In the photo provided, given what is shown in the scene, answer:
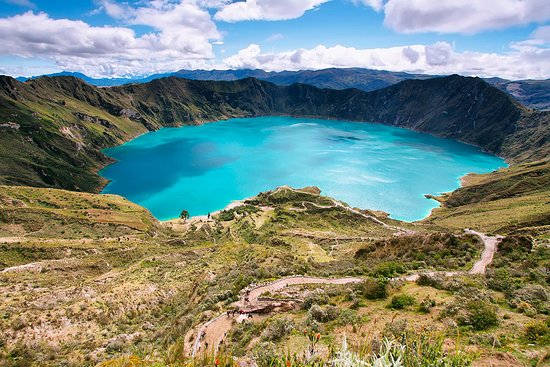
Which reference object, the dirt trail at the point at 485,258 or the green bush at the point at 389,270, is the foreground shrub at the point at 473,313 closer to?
the green bush at the point at 389,270

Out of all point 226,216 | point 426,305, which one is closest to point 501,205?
point 226,216

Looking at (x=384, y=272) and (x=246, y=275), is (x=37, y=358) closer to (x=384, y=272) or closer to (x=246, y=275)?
(x=246, y=275)

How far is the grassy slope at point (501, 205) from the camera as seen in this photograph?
6981cm

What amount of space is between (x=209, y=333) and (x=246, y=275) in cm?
1176

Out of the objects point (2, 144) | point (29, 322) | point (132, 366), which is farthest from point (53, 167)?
point (132, 366)

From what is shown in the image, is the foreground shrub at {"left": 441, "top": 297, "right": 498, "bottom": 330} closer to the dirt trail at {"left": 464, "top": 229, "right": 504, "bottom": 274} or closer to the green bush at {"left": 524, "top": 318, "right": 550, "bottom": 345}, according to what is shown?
the green bush at {"left": 524, "top": 318, "right": 550, "bottom": 345}

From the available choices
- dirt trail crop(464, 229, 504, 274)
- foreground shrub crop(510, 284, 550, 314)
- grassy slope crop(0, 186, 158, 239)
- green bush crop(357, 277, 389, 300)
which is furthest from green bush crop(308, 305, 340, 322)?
grassy slope crop(0, 186, 158, 239)

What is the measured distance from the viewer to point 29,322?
92.6 ft

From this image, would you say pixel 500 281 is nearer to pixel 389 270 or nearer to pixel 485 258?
pixel 389 270

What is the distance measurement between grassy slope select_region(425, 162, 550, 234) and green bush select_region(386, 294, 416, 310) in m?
53.2

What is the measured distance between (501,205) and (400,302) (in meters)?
96.1

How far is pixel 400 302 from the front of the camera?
19219mm

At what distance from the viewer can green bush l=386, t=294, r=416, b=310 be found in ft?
62.9

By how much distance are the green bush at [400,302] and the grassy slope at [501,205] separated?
53250 millimetres
